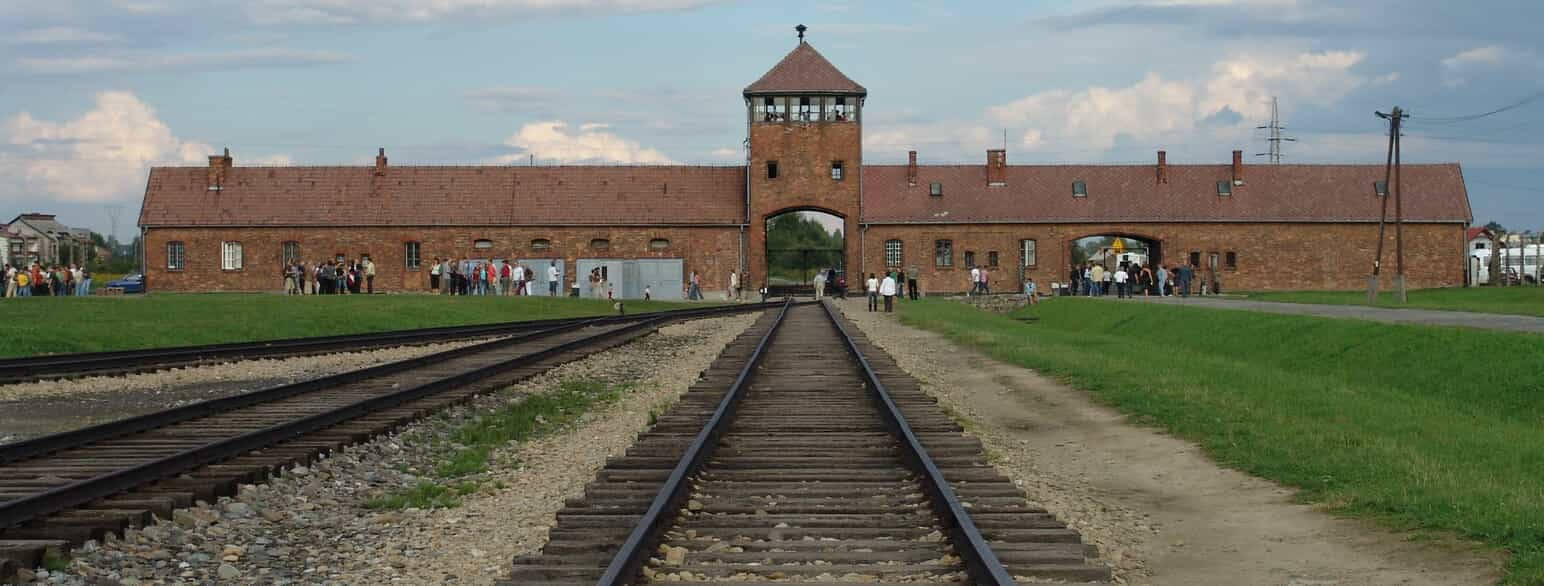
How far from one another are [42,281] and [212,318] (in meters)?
19.8

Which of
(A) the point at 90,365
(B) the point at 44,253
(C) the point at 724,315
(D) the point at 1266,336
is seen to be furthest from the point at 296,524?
(B) the point at 44,253

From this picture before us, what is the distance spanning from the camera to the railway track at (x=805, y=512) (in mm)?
6840

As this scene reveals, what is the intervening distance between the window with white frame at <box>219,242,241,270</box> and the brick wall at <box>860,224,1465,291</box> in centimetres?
3121

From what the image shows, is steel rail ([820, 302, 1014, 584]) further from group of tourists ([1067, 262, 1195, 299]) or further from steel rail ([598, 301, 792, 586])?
group of tourists ([1067, 262, 1195, 299])

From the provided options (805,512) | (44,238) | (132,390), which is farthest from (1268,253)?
(44,238)

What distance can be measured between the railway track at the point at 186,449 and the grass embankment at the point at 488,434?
724mm

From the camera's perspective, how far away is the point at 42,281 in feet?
158

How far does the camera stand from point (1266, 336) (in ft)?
85.3

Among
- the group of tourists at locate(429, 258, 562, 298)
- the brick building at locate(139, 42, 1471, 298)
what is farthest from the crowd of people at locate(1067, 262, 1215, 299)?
the group of tourists at locate(429, 258, 562, 298)

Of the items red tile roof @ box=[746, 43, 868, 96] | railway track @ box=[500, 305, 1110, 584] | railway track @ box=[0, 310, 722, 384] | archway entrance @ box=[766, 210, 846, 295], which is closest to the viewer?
railway track @ box=[500, 305, 1110, 584]

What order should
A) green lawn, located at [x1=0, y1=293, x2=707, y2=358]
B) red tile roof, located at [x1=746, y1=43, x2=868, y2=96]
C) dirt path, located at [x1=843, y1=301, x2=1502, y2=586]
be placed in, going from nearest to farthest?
dirt path, located at [x1=843, y1=301, x2=1502, y2=586], green lawn, located at [x1=0, y1=293, x2=707, y2=358], red tile roof, located at [x1=746, y1=43, x2=868, y2=96]

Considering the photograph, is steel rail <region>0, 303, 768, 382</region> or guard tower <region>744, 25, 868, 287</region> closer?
steel rail <region>0, 303, 768, 382</region>

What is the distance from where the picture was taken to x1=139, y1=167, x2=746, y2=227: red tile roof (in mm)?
68250

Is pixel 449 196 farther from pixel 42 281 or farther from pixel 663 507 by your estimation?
pixel 663 507
